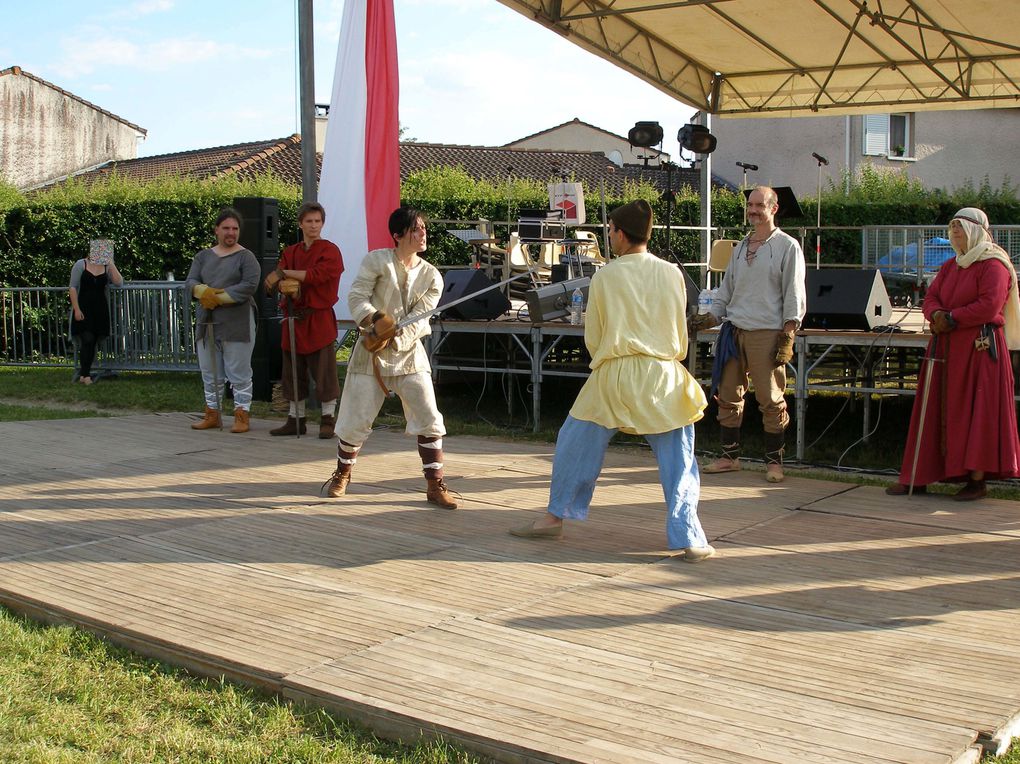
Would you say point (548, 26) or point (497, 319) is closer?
point (497, 319)

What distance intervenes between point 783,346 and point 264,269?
209 inches

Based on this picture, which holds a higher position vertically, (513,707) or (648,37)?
(648,37)

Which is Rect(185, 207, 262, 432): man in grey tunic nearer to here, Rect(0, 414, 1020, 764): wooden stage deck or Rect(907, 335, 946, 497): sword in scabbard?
Rect(0, 414, 1020, 764): wooden stage deck

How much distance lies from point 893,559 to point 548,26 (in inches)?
309

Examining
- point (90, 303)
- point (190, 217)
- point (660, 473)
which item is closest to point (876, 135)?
point (190, 217)

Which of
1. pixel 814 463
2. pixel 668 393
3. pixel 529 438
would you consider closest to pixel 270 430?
pixel 529 438

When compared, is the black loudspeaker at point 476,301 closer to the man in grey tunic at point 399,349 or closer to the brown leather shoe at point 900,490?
the man in grey tunic at point 399,349

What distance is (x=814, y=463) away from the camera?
830 cm

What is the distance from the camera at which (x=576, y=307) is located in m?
9.70

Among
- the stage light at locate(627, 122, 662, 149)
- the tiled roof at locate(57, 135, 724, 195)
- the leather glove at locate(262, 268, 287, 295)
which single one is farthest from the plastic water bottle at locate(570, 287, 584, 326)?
the tiled roof at locate(57, 135, 724, 195)

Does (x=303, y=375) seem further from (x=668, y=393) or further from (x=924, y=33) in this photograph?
(x=924, y=33)

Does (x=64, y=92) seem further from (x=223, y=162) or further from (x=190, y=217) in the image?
(x=190, y=217)

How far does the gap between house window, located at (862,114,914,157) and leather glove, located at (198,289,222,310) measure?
2970cm

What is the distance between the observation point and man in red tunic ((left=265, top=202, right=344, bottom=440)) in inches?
348
